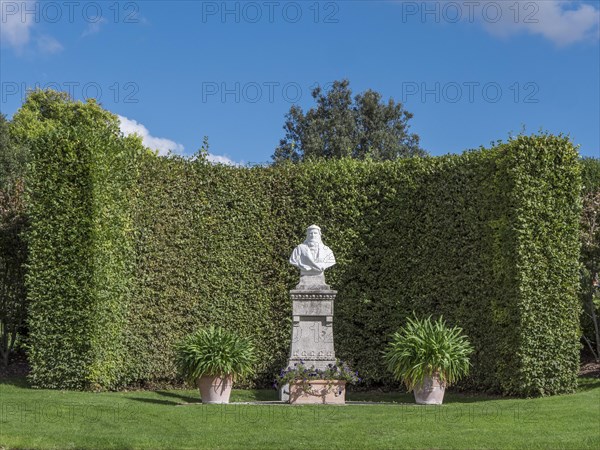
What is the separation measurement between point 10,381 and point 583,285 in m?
11.8

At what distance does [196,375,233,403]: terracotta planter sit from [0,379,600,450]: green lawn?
850 millimetres

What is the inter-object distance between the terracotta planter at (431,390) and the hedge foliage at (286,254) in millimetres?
1531

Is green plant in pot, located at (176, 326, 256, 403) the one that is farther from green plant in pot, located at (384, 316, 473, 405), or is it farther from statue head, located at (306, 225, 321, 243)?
green plant in pot, located at (384, 316, 473, 405)

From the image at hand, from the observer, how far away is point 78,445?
8.92 meters

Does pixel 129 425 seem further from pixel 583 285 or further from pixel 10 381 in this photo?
pixel 583 285

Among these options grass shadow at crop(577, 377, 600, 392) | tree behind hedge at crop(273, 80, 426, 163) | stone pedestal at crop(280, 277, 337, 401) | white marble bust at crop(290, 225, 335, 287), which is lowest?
grass shadow at crop(577, 377, 600, 392)

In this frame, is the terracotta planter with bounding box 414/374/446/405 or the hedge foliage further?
the hedge foliage

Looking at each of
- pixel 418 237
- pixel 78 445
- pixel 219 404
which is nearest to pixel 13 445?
pixel 78 445

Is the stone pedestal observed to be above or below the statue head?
below

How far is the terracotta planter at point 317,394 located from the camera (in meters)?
13.3

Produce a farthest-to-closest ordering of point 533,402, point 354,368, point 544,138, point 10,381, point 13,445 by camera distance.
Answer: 1. point 354,368
2. point 10,381
3. point 544,138
4. point 533,402
5. point 13,445

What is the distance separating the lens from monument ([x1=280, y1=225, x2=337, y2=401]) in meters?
14.3

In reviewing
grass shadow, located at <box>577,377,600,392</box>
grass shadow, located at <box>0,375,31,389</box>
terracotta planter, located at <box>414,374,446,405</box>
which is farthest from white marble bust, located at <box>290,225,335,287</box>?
grass shadow, located at <box>0,375,31,389</box>

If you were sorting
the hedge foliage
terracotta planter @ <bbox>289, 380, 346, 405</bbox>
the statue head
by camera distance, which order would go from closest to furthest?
terracotta planter @ <bbox>289, 380, 346, 405</bbox> < the hedge foliage < the statue head
